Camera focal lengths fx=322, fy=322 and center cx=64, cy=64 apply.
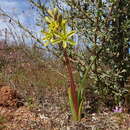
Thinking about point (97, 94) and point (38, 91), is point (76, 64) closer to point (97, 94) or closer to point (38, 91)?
point (97, 94)

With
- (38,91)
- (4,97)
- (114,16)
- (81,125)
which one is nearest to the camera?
(81,125)

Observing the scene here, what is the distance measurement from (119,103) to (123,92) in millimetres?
140

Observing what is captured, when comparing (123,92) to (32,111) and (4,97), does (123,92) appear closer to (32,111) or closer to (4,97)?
(32,111)

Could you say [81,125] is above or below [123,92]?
below

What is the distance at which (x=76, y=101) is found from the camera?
3184 mm

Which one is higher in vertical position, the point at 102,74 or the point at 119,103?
the point at 102,74

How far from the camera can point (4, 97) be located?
413cm

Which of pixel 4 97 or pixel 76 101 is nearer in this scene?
pixel 76 101

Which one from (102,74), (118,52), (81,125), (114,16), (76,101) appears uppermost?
(114,16)

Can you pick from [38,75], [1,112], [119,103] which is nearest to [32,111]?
[1,112]

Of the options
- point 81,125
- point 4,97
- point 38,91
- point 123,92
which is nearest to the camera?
point 81,125

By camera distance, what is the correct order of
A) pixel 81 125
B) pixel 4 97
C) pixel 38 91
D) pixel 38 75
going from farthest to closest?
pixel 38 75 < pixel 38 91 < pixel 4 97 < pixel 81 125

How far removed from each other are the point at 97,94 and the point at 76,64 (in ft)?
1.71

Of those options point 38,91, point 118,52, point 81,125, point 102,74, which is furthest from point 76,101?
point 38,91
